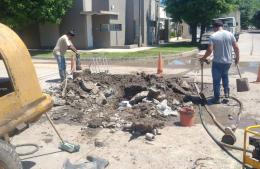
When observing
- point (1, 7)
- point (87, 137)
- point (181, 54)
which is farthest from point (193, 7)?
point (87, 137)

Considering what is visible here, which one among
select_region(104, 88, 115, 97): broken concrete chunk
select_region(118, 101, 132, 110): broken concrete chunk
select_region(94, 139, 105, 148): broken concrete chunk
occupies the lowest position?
select_region(94, 139, 105, 148): broken concrete chunk

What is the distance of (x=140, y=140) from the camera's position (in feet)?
22.1

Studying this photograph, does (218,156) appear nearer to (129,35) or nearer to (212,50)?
(212,50)

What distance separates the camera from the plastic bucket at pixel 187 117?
24.7ft

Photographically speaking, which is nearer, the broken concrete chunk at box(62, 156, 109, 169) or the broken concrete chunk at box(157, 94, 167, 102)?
the broken concrete chunk at box(62, 156, 109, 169)

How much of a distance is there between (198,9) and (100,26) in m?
8.78

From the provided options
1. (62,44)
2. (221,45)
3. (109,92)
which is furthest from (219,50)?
(62,44)

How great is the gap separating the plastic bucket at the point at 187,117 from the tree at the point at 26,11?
1834 cm

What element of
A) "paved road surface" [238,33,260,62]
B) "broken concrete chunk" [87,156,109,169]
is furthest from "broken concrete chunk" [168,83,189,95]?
"paved road surface" [238,33,260,62]

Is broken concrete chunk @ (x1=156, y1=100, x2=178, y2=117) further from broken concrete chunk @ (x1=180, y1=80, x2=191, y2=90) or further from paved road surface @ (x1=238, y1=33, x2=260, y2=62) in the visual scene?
paved road surface @ (x1=238, y1=33, x2=260, y2=62)

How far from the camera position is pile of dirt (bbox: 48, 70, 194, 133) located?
7.86m

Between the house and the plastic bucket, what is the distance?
21.4 m

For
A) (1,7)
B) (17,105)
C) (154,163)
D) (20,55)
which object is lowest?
(154,163)

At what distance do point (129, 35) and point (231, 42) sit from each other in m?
24.5
